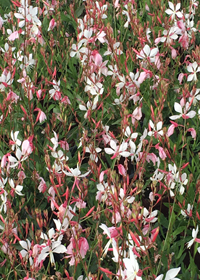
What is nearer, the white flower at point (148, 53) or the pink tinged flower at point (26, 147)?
the pink tinged flower at point (26, 147)

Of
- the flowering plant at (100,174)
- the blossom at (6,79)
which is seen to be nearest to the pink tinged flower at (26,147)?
the flowering plant at (100,174)

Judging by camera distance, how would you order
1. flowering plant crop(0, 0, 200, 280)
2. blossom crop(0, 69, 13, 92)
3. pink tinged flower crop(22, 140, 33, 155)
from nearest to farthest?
flowering plant crop(0, 0, 200, 280)
pink tinged flower crop(22, 140, 33, 155)
blossom crop(0, 69, 13, 92)

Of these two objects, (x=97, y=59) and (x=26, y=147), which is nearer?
(x=26, y=147)

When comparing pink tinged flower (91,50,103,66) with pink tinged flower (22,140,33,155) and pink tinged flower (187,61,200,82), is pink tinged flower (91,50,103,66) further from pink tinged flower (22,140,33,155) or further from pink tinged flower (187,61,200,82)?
pink tinged flower (22,140,33,155)

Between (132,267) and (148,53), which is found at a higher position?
(148,53)

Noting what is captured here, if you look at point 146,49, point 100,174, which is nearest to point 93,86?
point 146,49

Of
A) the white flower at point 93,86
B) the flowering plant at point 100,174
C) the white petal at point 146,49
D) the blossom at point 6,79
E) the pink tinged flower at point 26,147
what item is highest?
the white petal at point 146,49

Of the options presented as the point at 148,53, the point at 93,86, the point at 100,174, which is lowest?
the point at 100,174

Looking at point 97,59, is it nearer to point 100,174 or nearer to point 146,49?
point 146,49

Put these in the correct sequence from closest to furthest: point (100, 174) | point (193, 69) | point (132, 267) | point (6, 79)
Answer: point (132, 267) < point (100, 174) < point (6, 79) < point (193, 69)

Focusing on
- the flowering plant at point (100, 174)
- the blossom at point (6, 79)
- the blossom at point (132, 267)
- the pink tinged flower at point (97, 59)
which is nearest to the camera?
the blossom at point (132, 267)

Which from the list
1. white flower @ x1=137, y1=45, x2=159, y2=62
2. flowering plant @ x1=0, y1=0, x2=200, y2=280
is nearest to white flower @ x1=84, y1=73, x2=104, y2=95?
flowering plant @ x1=0, y1=0, x2=200, y2=280

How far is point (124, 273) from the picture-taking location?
83 centimetres

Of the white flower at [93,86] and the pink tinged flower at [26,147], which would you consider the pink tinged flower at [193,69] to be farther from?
the pink tinged flower at [26,147]
